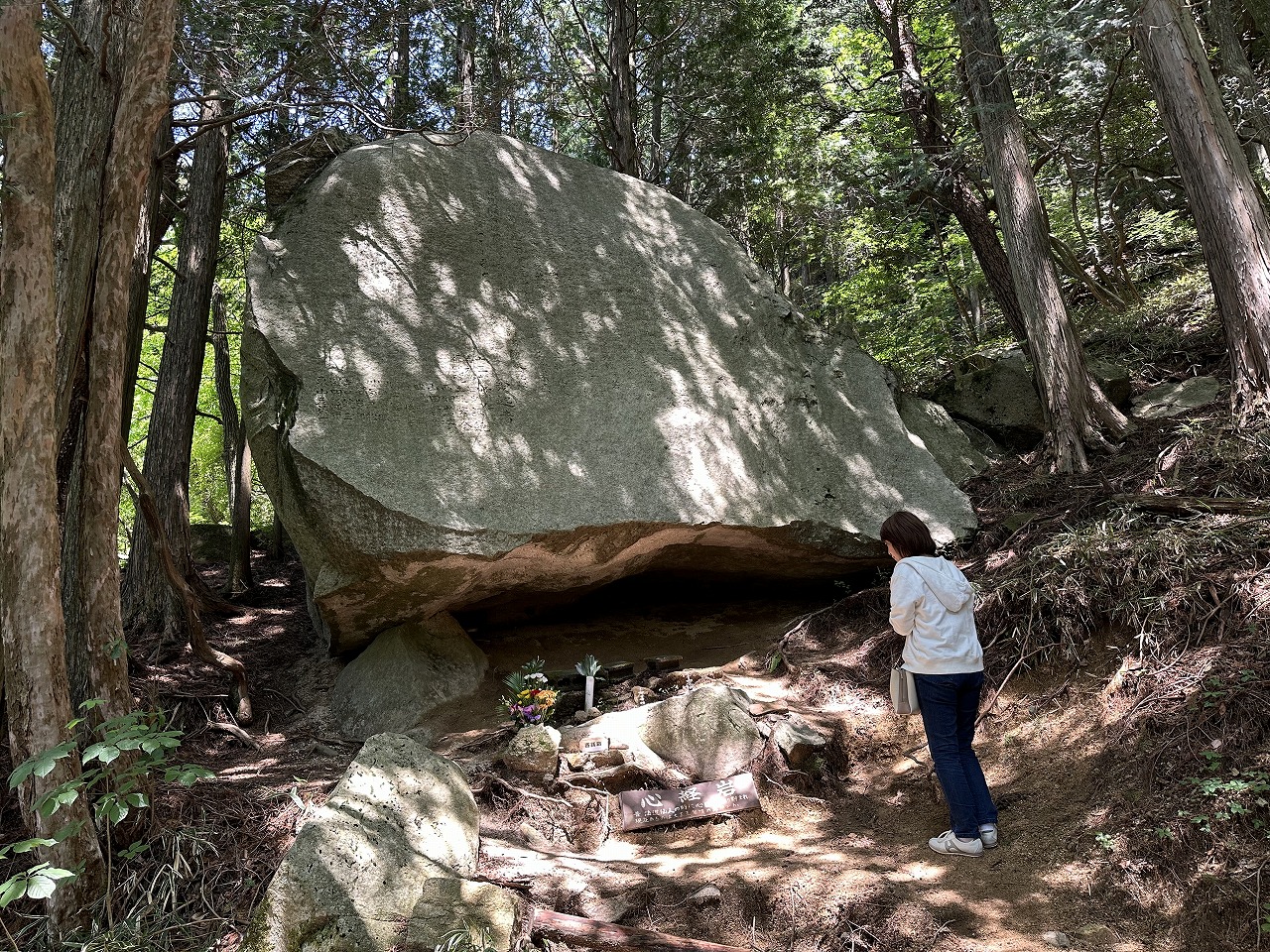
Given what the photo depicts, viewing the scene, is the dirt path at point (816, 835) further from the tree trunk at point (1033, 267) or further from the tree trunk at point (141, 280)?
the tree trunk at point (1033, 267)

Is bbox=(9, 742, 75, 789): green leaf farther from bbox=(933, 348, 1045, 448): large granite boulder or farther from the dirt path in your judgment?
bbox=(933, 348, 1045, 448): large granite boulder

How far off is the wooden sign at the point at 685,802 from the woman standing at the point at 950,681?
3.25 feet

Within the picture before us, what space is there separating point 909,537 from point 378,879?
9.36 ft

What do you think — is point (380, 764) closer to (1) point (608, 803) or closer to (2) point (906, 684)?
(1) point (608, 803)

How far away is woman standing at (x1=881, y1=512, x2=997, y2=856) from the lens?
13.1ft

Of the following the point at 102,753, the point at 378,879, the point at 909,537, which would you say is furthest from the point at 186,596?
the point at 909,537

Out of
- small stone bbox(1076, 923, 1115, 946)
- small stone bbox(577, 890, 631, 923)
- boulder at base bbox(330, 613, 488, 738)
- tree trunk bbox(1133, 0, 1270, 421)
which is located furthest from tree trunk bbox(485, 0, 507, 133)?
small stone bbox(1076, 923, 1115, 946)

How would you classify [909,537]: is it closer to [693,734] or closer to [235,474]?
[693,734]

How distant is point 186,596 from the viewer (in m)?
5.65

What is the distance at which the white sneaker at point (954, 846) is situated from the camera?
399 cm

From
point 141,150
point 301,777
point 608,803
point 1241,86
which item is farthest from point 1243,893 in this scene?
point 1241,86

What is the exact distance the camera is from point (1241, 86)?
9.52 m

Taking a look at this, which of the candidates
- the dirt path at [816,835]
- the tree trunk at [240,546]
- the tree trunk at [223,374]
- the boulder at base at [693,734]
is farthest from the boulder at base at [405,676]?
the tree trunk at [223,374]

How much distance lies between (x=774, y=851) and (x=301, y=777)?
279cm
